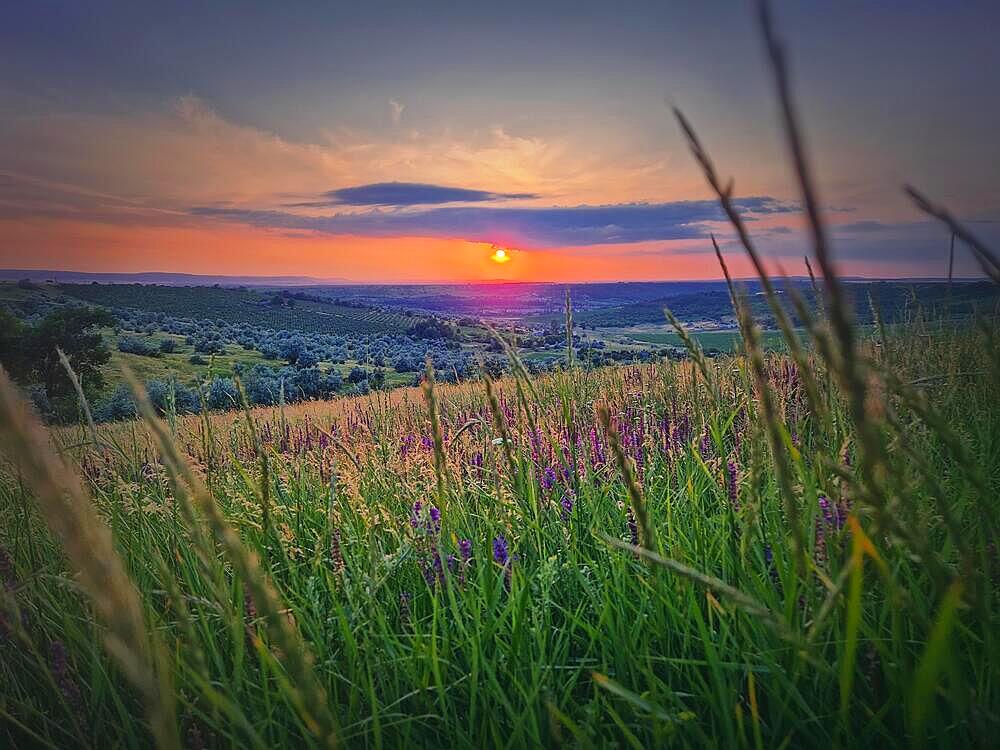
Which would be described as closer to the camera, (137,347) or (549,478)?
(549,478)

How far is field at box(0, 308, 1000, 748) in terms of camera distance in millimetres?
712

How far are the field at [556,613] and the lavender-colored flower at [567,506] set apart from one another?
0.01 metres

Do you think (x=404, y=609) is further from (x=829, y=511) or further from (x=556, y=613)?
(x=829, y=511)

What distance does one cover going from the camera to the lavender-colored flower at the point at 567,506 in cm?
243

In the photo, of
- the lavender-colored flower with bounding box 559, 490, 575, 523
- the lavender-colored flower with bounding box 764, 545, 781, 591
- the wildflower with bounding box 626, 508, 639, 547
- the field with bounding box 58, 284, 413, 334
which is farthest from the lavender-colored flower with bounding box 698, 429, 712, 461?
the field with bounding box 58, 284, 413, 334

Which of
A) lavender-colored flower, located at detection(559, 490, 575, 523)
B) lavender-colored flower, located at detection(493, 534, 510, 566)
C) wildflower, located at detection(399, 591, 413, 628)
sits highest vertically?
lavender-colored flower, located at detection(559, 490, 575, 523)

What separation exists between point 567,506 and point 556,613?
0.70 meters

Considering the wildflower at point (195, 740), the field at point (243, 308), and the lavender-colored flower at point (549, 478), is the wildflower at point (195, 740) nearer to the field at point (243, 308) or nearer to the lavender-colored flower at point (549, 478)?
the lavender-colored flower at point (549, 478)

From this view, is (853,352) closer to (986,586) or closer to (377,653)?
(986,586)

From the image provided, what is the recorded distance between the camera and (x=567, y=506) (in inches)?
104

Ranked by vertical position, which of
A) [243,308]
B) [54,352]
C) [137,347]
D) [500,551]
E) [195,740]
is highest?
[243,308]

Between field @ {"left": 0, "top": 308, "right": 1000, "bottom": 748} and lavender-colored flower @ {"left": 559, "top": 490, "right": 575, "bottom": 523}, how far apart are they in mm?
13

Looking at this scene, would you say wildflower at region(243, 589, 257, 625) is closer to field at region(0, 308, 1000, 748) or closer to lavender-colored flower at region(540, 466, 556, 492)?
field at region(0, 308, 1000, 748)

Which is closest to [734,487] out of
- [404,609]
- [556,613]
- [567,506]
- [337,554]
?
[567,506]
